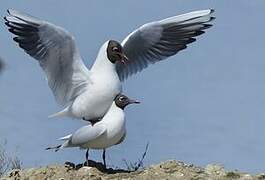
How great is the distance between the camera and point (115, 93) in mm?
9367

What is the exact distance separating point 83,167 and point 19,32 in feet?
6.89

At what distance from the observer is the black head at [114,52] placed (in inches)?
379

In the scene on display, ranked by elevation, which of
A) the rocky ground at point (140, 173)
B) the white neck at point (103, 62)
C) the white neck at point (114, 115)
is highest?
the white neck at point (103, 62)

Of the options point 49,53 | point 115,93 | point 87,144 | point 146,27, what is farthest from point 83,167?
point 146,27

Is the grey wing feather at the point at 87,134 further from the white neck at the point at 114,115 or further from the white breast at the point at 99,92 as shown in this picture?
the white breast at the point at 99,92

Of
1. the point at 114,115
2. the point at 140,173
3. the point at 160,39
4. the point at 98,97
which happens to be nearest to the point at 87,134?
the point at 114,115

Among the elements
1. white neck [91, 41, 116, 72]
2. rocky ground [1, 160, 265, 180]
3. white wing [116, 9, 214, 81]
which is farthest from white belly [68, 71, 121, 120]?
white wing [116, 9, 214, 81]

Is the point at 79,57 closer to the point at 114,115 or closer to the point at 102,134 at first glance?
the point at 114,115

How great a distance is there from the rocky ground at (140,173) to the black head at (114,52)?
4.45ft

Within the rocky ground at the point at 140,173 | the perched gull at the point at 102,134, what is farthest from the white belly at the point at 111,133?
the rocky ground at the point at 140,173

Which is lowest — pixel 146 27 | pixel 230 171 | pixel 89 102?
pixel 230 171

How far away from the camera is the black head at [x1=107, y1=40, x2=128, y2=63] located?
9617mm

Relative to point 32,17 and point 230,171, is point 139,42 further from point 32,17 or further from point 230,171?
point 230,171

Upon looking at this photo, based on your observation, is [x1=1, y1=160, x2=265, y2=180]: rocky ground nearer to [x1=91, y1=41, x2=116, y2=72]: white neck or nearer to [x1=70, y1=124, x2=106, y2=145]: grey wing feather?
[x1=70, y1=124, x2=106, y2=145]: grey wing feather
